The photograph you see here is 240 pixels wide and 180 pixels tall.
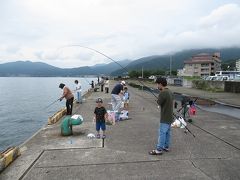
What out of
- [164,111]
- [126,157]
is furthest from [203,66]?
[126,157]

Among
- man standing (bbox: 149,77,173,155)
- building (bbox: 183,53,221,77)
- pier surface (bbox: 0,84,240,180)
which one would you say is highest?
building (bbox: 183,53,221,77)

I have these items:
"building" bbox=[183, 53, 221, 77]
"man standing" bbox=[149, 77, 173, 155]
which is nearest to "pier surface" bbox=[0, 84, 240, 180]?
"man standing" bbox=[149, 77, 173, 155]

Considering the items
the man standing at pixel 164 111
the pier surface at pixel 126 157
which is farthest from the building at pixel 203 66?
the man standing at pixel 164 111

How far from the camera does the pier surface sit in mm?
5570

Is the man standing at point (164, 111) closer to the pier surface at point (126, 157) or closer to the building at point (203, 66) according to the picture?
the pier surface at point (126, 157)

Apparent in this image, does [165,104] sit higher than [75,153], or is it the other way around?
[165,104]

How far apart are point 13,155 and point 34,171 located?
3.35 feet

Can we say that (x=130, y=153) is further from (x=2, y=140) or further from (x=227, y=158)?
(x=2, y=140)

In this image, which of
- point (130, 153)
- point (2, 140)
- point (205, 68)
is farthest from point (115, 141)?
point (205, 68)

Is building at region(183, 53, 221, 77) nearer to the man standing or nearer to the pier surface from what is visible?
the pier surface

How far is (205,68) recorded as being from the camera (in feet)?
404

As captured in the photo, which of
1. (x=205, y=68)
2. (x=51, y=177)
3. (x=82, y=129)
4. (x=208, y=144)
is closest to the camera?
(x=51, y=177)

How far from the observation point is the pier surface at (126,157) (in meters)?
5.57

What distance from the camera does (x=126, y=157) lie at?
21.7 ft
